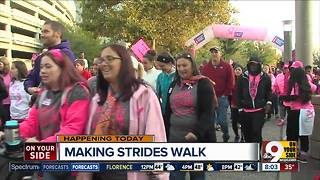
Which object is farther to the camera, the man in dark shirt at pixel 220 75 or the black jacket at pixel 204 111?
the man in dark shirt at pixel 220 75

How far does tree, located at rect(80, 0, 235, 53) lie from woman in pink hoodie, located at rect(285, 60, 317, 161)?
20060 millimetres

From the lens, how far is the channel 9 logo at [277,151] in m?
3.21

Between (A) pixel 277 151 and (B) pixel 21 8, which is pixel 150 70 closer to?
(A) pixel 277 151

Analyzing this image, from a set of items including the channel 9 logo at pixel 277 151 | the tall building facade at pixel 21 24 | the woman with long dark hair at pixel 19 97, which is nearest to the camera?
the channel 9 logo at pixel 277 151

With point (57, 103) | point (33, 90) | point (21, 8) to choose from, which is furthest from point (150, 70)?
point (21, 8)

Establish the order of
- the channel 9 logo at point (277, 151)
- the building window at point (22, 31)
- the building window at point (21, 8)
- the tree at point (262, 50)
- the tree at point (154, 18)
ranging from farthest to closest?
the tree at point (262, 50) → the building window at point (22, 31) → the building window at point (21, 8) → the tree at point (154, 18) → the channel 9 logo at point (277, 151)

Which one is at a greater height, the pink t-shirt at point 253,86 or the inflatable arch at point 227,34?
the inflatable arch at point 227,34

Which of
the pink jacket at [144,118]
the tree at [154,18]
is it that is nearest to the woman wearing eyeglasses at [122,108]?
the pink jacket at [144,118]

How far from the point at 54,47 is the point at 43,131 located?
1.56 m

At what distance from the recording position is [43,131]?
3.55 meters

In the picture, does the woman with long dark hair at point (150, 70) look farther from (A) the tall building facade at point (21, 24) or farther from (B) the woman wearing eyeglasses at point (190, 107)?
(A) the tall building facade at point (21, 24)

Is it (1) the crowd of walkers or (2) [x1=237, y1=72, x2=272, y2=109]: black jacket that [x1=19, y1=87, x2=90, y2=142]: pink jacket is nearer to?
(1) the crowd of walkers

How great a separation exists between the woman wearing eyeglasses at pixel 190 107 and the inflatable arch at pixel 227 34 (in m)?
20.7

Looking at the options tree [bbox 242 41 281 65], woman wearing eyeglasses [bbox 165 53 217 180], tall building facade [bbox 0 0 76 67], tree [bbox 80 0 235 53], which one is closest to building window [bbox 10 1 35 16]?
tall building facade [bbox 0 0 76 67]
